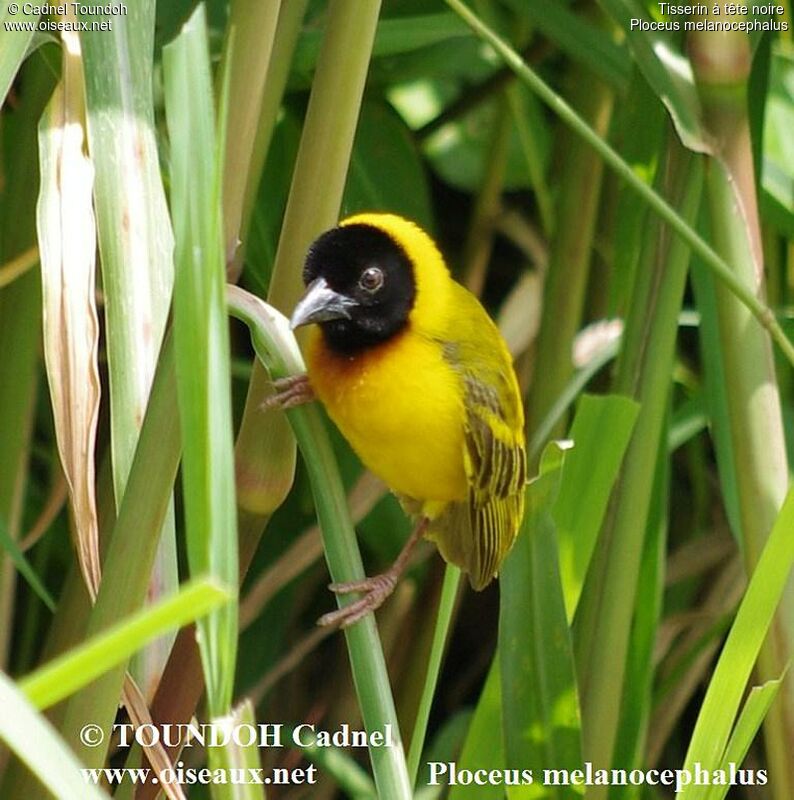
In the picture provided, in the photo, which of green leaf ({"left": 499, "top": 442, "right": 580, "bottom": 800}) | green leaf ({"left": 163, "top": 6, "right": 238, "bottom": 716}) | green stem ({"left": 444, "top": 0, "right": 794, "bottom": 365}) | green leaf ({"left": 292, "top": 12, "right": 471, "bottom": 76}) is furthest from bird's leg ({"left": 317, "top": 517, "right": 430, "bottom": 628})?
green leaf ({"left": 292, "top": 12, "right": 471, "bottom": 76})

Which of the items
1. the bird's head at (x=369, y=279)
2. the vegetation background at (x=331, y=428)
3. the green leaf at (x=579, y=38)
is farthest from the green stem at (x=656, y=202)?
the green leaf at (x=579, y=38)

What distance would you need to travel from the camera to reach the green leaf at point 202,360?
0.54 m

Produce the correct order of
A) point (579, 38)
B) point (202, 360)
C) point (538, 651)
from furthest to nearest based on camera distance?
point (579, 38)
point (538, 651)
point (202, 360)

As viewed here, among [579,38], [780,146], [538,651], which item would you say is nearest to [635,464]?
[538,651]

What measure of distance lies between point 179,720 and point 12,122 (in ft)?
2.48

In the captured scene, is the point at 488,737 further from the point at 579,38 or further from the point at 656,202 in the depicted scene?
the point at 579,38

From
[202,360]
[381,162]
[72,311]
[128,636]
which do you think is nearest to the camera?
[128,636]

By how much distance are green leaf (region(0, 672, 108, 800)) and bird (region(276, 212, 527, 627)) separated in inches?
25.6

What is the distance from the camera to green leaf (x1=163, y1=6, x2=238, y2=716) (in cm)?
54

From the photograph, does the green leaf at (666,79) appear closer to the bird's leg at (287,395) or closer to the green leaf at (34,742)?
the bird's leg at (287,395)

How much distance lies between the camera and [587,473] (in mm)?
1013

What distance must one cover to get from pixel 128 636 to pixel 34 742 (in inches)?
3.1

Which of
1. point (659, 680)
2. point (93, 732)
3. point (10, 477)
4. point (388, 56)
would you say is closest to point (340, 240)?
point (10, 477)

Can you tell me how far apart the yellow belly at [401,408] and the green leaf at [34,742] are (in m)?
0.67
